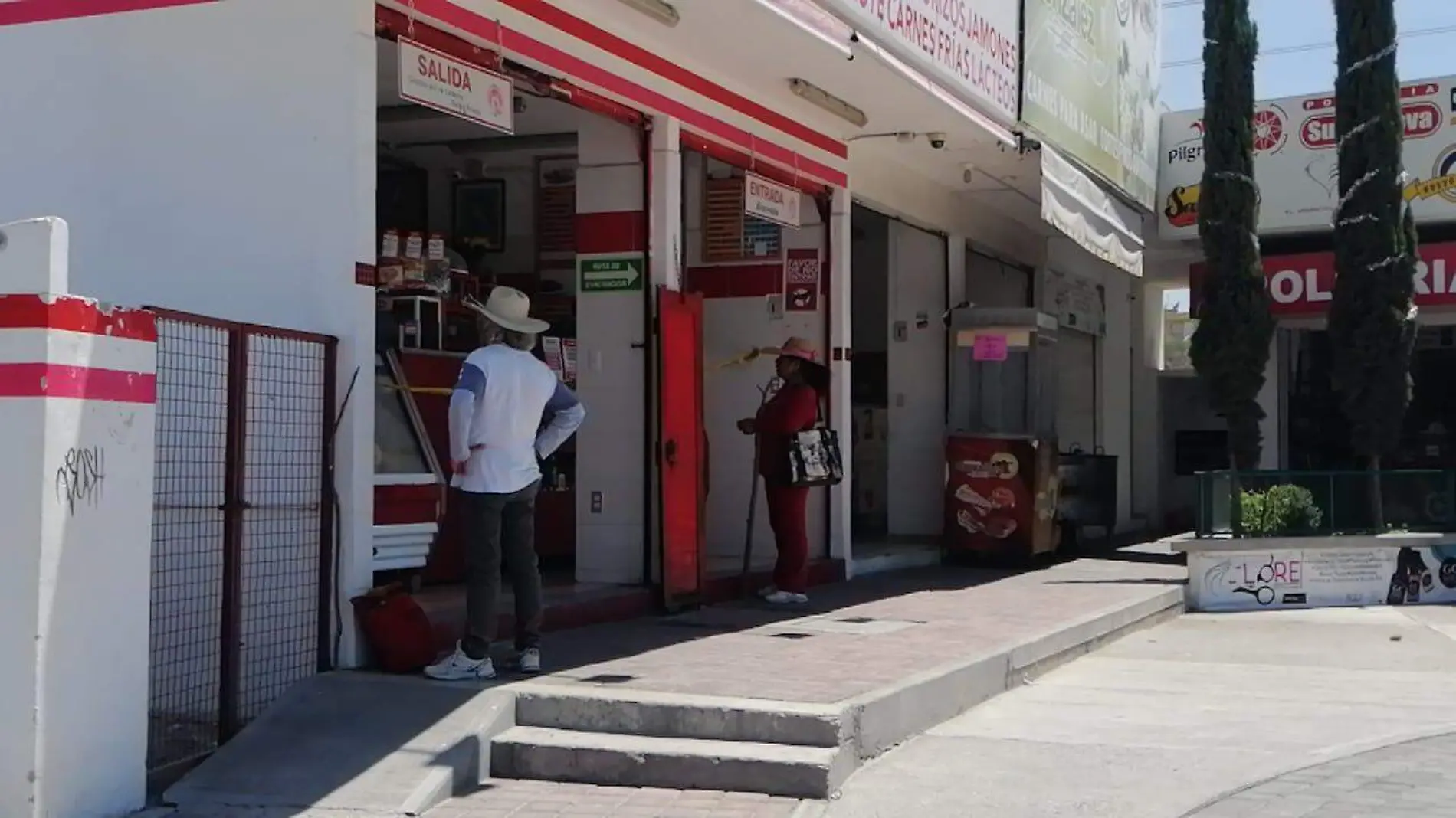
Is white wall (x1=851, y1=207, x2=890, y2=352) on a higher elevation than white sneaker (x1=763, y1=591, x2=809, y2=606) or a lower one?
higher

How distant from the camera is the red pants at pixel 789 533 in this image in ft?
33.4

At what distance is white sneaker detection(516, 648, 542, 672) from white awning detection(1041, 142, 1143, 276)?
643cm

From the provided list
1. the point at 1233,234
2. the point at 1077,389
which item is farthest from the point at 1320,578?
the point at 1077,389

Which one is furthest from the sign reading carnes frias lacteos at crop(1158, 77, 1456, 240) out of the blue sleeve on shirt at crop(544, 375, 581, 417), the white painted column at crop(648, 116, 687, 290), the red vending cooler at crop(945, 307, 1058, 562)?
the blue sleeve on shirt at crop(544, 375, 581, 417)

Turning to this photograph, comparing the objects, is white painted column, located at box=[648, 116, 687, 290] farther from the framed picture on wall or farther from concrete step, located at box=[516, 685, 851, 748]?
concrete step, located at box=[516, 685, 851, 748]

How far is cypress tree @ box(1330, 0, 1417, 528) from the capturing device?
46.0 ft

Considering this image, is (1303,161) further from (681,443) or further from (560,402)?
(560,402)

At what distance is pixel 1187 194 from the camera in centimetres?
1681

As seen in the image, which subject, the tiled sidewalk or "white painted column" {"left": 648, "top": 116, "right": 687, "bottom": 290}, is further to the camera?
"white painted column" {"left": 648, "top": 116, "right": 687, "bottom": 290}

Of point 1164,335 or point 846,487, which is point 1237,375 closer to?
point 846,487

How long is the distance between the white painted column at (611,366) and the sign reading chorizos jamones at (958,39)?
1704 mm

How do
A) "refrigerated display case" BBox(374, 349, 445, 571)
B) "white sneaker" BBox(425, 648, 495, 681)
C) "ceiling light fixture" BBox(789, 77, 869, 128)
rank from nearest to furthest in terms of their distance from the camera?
"white sneaker" BBox(425, 648, 495, 681) < "refrigerated display case" BBox(374, 349, 445, 571) < "ceiling light fixture" BBox(789, 77, 869, 128)

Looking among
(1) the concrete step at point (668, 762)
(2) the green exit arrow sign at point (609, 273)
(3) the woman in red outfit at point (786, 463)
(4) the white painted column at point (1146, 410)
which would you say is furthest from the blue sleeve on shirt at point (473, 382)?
(4) the white painted column at point (1146, 410)

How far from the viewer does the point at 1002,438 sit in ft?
45.0
